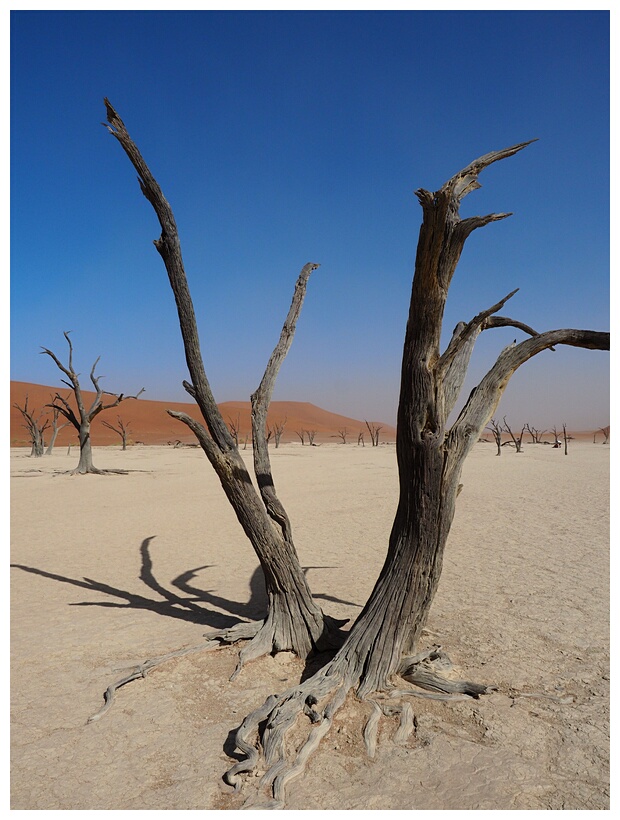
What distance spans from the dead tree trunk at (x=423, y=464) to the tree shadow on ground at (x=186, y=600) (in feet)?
6.73

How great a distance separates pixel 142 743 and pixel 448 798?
1840 millimetres

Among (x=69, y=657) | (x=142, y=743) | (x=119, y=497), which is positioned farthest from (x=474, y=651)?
(x=119, y=497)

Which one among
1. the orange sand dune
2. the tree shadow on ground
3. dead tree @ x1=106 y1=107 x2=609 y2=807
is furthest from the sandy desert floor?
the orange sand dune

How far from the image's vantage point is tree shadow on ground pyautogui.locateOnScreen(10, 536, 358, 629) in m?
5.79

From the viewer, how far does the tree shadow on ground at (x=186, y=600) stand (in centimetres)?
579

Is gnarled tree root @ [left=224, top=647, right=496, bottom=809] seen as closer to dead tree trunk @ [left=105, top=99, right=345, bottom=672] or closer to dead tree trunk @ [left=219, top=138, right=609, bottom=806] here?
dead tree trunk @ [left=219, top=138, right=609, bottom=806]

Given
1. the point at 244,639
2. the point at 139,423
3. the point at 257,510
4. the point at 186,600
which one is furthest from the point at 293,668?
the point at 139,423

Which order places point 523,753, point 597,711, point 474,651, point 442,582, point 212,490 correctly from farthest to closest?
point 212,490, point 442,582, point 474,651, point 597,711, point 523,753

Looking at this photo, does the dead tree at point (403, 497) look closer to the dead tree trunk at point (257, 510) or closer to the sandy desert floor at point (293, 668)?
the dead tree trunk at point (257, 510)

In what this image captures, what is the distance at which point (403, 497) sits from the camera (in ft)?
12.8

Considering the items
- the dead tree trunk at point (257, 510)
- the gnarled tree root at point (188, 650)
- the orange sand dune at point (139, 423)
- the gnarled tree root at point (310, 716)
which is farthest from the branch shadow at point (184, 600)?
the orange sand dune at point (139, 423)
